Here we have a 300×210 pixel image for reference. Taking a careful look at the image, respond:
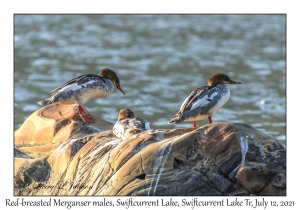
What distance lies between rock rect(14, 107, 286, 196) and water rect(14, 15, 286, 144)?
5034mm

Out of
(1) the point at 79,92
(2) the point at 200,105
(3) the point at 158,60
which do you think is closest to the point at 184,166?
(2) the point at 200,105

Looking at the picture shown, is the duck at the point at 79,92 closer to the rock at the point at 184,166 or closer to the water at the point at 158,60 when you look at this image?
the rock at the point at 184,166

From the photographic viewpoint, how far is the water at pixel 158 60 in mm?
14531

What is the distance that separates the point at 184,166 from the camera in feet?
23.2

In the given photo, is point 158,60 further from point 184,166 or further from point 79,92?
point 184,166

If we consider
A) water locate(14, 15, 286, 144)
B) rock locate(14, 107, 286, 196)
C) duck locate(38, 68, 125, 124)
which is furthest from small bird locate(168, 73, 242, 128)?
water locate(14, 15, 286, 144)

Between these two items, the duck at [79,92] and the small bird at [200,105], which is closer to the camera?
the small bird at [200,105]

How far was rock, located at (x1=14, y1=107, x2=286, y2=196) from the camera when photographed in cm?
688

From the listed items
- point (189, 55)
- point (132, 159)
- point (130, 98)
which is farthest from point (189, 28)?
point (132, 159)

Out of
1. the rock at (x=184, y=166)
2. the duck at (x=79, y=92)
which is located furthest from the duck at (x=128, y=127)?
the duck at (x=79, y=92)

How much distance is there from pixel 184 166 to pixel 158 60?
12.0 m

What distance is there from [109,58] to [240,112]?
5916mm

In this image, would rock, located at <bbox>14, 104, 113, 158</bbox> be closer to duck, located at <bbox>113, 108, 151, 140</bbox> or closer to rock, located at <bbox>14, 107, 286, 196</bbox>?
duck, located at <bbox>113, 108, 151, 140</bbox>

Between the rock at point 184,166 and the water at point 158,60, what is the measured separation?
→ 503 cm
